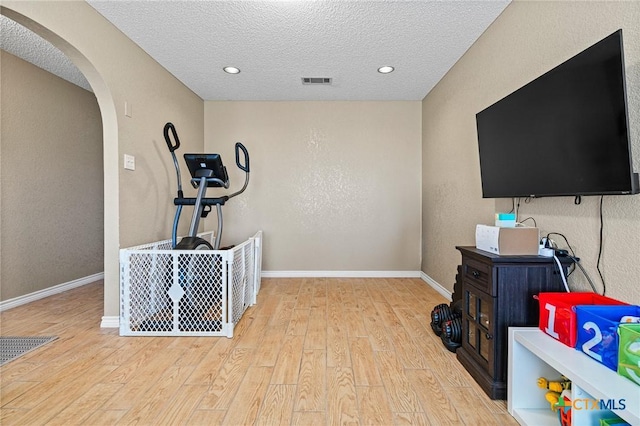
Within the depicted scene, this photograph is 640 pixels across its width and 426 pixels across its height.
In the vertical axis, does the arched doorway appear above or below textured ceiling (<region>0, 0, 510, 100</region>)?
below

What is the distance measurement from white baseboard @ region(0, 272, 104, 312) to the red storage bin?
4195mm

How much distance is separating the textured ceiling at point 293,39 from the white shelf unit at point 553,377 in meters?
2.19

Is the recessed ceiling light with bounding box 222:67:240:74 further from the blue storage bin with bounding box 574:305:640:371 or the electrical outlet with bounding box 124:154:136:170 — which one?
the blue storage bin with bounding box 574:305:640:371

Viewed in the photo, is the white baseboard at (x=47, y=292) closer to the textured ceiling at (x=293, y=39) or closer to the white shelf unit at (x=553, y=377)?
the textured ceiling at (x=293, y=39)

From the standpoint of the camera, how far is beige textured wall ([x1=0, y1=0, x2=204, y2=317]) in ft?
6.86

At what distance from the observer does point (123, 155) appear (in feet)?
8.45

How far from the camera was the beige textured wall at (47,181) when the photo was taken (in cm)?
296

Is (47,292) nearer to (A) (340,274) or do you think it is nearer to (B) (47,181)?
(B) (47,181)

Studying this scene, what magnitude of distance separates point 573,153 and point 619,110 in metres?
0.27

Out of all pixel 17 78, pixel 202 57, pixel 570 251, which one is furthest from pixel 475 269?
pixel 17 78

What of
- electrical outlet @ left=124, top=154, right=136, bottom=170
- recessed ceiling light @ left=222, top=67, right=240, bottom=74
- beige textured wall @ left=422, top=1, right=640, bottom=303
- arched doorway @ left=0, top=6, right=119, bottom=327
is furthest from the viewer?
recessed ceiling light @ left=222, top=67, right=240, bottom=74

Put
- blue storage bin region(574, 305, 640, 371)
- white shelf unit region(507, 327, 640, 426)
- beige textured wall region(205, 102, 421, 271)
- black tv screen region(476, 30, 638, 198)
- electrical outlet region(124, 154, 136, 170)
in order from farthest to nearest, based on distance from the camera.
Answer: beige textured wall region(205, 102, 421, 271)
electrical outlet region(124, 154, 136, 170)
black tv screen region(476, 30, 638, 198)
blue storage bin region(574, 305, 640, 371)
white shelf unit region(507, 327, 640, 426)

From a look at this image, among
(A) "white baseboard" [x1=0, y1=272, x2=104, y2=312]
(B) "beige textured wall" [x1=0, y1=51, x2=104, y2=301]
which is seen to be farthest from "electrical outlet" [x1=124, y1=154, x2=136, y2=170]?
(A) "white baseboard" [x1=0, y1=272, x2=104, y2=312]

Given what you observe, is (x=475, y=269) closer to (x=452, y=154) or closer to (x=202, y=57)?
(x=452, y=154)
